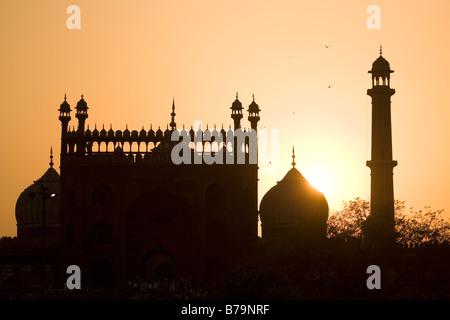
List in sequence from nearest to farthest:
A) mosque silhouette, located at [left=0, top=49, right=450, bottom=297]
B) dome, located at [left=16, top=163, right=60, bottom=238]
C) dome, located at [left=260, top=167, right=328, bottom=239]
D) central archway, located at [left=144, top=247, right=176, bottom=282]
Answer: mosque silhouette, located at [left=0, top=49, right=450, bottom=297]
dome, located at [left=260, top=167, right=328, bottom=239]
central archway, located at [left=144, top=247, right=176, bottom=282]
dome, located at [left=16, top=163, right=60, bottom=238]

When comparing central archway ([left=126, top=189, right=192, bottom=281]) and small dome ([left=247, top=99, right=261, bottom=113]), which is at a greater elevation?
small dome ([left=247, top=99, right=261, bottom=113])

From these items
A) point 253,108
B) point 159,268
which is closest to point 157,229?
point 253,108

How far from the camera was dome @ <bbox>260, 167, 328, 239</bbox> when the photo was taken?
83062 millimetres

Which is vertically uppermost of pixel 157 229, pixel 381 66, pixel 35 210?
pixel 381 66

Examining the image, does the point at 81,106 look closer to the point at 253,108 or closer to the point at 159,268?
the point at 253,108

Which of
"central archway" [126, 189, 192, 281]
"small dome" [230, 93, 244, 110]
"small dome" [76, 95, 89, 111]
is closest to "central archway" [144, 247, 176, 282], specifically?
"central archway" [126, 189, 192, 281]

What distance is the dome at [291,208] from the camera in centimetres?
8306

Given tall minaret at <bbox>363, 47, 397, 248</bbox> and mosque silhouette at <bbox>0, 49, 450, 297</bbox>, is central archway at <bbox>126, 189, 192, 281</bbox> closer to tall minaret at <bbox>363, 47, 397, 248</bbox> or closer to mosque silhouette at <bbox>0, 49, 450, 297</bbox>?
mosque silhouette at <bbox>0, 49, 450, 297</bbox>

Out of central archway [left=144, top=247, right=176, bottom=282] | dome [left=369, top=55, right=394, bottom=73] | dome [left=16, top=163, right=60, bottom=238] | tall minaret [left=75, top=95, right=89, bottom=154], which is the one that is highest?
dome [left=369, top=55, right=394, bottom=73]

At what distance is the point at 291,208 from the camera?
83250 millimetres
